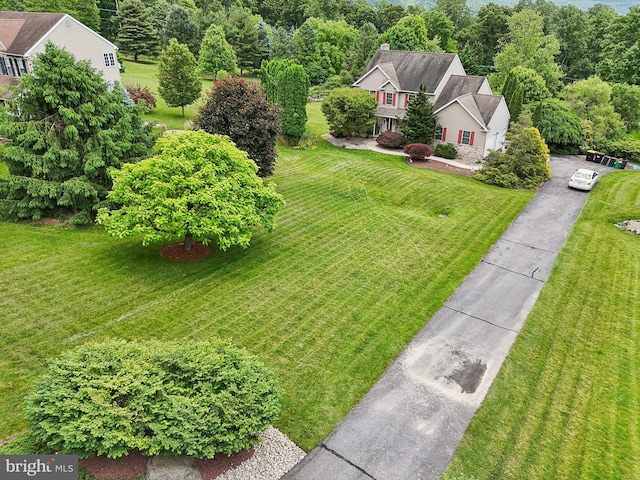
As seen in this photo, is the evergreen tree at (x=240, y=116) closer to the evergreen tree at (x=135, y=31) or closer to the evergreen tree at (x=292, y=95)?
the evergreen tree at (x=292, y=95)

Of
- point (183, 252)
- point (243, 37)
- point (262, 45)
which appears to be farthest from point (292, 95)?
point (262, 45)

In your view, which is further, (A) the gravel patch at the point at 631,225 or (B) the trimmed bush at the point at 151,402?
(A) the gravel patch at the point at 631,225

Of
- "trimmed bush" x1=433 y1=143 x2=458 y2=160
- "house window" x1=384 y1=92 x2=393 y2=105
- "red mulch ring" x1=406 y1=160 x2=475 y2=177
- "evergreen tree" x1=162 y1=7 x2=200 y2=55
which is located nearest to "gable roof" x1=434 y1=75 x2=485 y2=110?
"trimmed bush" x1=433 y1=143 x2=458 y2=160

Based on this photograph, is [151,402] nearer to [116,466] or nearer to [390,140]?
[116,466]

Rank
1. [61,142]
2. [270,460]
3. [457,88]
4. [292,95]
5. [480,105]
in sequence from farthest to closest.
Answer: [457,88] < [480,105] < [292,95] < [61,142] < [270,460]

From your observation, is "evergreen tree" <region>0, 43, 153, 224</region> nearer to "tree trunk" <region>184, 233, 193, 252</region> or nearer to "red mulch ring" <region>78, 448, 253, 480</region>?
"tree trunk" <region>184, 233, 193, 252</region>

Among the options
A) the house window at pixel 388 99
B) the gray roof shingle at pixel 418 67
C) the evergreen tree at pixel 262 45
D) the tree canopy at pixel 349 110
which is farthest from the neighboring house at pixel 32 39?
the evergreen tree at pixel 262 45

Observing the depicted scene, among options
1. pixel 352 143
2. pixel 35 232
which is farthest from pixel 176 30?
pixel 35 232
